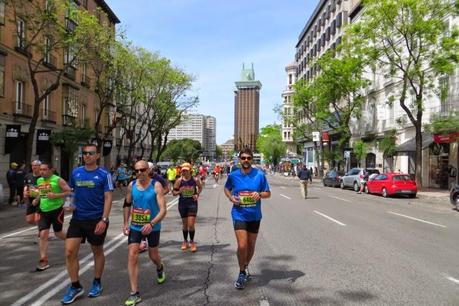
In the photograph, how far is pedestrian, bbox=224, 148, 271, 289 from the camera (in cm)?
589

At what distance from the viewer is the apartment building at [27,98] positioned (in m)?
24.2

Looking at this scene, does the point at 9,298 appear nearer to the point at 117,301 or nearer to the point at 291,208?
the point at 117,301

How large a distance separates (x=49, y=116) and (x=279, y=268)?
2766cm

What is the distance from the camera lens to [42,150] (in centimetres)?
2895

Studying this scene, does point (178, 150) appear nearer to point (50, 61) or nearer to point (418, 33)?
point (50, 61)

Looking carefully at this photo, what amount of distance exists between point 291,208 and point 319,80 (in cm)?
2472

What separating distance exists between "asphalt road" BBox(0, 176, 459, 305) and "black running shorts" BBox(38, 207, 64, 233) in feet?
2.07

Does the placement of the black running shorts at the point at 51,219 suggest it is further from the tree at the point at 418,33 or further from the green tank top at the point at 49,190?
the tree at the point at 418,33

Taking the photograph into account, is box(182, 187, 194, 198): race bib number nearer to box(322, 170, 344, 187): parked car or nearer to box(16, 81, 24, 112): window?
box(16, 81, 24, 112): window

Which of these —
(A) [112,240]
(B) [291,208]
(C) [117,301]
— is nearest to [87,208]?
(C) [117,301]

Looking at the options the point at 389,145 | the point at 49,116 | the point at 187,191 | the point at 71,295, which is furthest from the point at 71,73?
the point at 71,295

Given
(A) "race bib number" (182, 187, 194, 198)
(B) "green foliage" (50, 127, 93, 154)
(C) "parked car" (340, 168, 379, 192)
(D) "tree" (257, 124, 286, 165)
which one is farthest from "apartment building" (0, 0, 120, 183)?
(D) "tree" (257, 124, 286, 165)

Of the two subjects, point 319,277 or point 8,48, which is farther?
point 8,48

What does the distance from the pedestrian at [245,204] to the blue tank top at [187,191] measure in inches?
106
